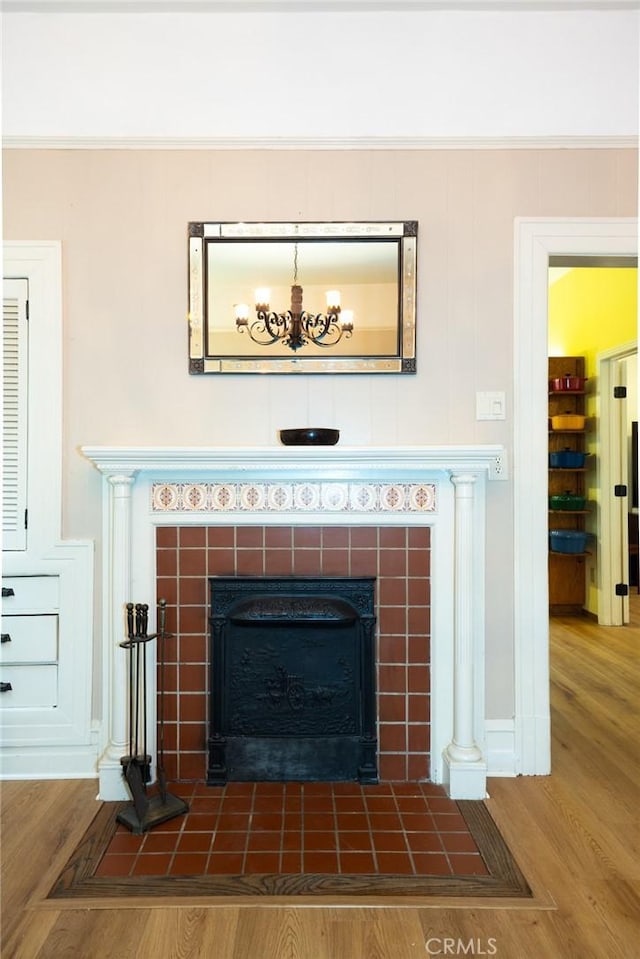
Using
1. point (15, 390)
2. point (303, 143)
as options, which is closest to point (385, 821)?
point (15, 390)

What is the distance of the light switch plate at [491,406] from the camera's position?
2.17 m

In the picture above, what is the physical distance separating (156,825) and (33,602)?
0.93m

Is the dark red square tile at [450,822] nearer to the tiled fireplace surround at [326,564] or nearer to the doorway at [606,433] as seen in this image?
the tiled fireplace surround at [326,564]

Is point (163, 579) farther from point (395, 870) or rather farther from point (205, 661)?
point (395, 870)

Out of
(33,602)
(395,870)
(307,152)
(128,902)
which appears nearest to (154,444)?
(33,602)

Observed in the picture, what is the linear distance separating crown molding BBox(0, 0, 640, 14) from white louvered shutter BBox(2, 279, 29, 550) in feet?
3.47

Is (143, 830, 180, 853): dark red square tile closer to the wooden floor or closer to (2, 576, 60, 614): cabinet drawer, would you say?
the wooden floor

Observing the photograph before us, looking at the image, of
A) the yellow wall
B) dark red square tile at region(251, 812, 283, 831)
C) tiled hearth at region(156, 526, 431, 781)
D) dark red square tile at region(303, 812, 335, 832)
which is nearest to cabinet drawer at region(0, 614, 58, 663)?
tiled hearth at region(156, 526, 431, 781)

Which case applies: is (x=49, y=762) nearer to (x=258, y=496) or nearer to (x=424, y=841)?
(x=258, y=496)

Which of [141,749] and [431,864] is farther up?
[141,749]

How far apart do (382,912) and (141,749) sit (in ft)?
3.37

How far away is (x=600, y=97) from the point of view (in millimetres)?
2172

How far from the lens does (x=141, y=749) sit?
207 cm

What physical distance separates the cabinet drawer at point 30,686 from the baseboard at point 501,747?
1.68 metres
